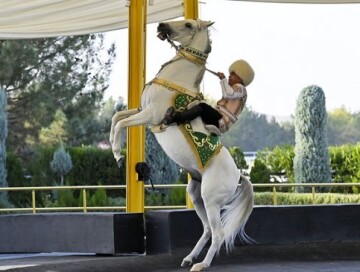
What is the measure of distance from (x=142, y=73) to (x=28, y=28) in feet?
5.95

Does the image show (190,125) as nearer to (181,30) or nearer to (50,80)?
(181,30)

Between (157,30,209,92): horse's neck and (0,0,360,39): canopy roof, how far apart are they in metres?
Result: 2.45

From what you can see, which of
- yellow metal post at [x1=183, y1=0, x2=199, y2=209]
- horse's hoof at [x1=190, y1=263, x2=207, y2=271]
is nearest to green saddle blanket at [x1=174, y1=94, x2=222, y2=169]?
horse's hoof at [x1=190, y1=263, x2=207, y2=271]

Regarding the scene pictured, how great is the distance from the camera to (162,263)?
655cm

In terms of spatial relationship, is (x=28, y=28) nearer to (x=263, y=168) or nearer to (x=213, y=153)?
(x=213, y=153)

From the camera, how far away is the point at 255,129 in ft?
70.8

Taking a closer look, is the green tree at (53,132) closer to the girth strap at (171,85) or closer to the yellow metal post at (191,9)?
the yellow metal post at (191,9)

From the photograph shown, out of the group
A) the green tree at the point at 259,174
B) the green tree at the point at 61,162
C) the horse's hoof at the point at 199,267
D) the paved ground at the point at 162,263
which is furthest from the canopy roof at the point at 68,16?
the green tree at the point at 61,162

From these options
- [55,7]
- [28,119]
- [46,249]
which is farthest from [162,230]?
[28,119]

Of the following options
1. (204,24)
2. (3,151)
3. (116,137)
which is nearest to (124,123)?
(116,137)

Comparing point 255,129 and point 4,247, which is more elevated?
point 255,129

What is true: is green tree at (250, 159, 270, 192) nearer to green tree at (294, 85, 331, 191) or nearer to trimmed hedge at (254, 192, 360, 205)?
green tree at (294, 85, 331, 191)

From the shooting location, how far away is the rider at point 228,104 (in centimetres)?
605

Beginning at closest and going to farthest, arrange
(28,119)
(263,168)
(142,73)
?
(142,73), (263,168), (28,119)
